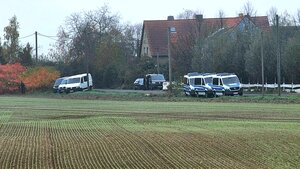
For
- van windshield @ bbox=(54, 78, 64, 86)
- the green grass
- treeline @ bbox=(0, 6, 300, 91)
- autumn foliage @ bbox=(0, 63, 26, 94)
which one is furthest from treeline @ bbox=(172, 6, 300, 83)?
the green grass

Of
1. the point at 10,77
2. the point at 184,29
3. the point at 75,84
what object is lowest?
the point at 75,84

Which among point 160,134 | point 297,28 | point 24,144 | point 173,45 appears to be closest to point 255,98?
point 297,28

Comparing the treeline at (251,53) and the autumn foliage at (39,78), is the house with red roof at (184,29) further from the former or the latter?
the autumn foliage at (39,78)

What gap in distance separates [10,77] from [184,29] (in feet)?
93.9

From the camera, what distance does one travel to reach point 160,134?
70.3ft

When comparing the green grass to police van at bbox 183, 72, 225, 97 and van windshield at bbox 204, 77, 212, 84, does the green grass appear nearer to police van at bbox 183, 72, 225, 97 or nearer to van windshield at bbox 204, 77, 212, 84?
police van at bbox 183, 72, 225, 97

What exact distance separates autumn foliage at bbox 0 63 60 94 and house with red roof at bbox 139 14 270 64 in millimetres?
17032

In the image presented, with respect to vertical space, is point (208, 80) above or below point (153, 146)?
above

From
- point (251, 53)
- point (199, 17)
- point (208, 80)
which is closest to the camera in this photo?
point (208, 80)

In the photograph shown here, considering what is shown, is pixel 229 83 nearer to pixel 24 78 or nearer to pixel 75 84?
pixel 75 84

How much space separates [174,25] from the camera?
350ft

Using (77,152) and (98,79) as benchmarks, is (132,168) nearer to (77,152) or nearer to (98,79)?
(77,152)

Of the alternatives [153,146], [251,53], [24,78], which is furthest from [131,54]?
[153,146]

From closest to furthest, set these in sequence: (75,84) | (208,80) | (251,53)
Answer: (208,80) → (251,53) → (75,84)
